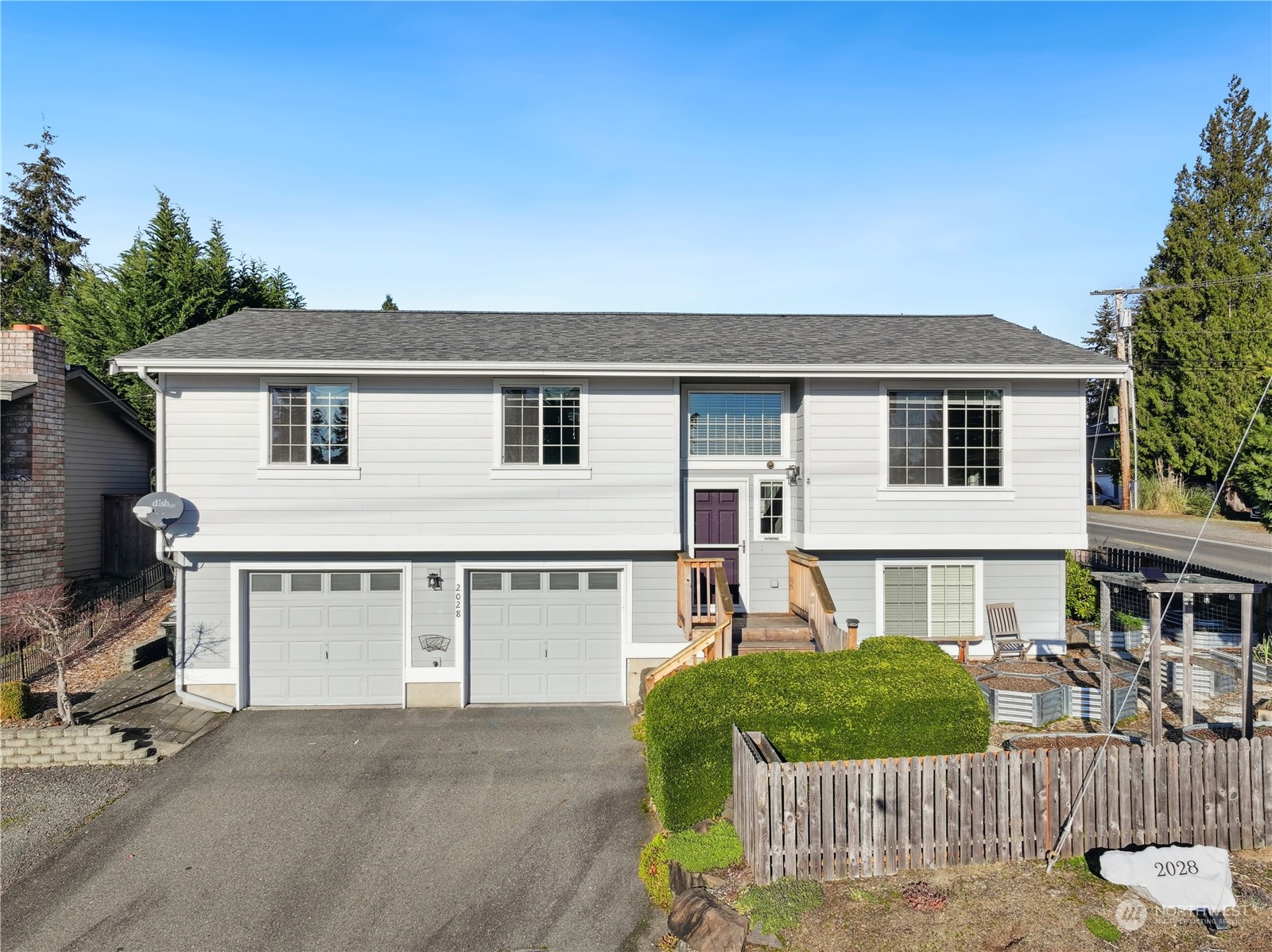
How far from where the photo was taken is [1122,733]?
31.6 feet

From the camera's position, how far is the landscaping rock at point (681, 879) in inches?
264

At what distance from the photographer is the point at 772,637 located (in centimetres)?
1153

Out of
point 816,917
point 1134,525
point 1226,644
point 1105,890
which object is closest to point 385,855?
point 816,917

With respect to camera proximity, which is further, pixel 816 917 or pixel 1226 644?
pixel 1226 644

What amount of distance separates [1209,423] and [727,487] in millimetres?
30888

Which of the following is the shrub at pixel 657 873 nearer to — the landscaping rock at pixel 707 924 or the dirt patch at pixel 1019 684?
the landscaping rock at pixel 707 924

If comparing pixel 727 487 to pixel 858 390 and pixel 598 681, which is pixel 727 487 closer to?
pixel 858 390

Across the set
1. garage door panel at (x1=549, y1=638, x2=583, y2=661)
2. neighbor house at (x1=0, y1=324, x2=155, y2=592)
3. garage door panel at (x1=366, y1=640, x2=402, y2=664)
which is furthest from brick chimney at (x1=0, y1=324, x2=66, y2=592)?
garage door panel at (x1=549, y1=638, x2=583, y2=661)

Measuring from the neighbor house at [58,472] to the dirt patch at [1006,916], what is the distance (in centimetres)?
1659

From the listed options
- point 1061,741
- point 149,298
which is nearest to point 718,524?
point 1061,741

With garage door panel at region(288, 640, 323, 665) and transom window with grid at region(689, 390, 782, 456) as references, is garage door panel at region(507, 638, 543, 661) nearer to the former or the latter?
garage door panel at region(288, 640, 323, 665)

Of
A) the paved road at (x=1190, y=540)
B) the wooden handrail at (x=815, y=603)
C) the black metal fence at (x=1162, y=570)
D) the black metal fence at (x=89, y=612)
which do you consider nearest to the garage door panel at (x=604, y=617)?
the wooden handrail at (x=815, y=603)

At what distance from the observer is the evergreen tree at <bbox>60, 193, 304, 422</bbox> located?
21484mm

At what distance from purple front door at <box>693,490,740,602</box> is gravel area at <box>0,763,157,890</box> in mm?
9197
